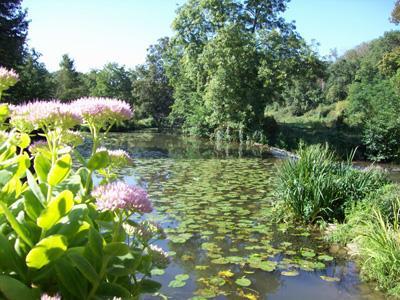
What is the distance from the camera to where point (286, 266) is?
5414 millimetres

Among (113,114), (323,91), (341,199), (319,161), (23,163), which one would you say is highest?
(323,91)

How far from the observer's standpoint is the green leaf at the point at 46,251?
1625mm

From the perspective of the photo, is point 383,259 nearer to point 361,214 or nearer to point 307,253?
point 307,253

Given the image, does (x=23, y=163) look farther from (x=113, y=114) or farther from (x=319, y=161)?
(x=319, y=161)

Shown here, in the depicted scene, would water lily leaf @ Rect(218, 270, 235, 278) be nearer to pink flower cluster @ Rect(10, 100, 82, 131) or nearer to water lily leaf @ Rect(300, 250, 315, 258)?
water lily leaf @ Rect(300, 250, 315, 258)

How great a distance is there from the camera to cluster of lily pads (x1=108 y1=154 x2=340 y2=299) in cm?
484

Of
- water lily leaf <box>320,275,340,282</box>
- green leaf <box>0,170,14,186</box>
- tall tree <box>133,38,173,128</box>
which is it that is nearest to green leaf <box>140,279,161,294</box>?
green leaf <box>0,170,14,186</box>

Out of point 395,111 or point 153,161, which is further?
point 395,111

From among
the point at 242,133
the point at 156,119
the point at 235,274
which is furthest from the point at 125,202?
the point at 156,119

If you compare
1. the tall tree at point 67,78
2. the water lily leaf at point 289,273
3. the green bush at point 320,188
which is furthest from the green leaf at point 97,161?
the tall tree at point 67,78

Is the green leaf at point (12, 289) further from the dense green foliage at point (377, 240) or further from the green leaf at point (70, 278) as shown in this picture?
the dense green foliage at point (377, 240)

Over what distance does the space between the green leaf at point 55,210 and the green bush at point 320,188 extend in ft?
19.5

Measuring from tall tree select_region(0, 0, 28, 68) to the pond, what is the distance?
14.1 metres

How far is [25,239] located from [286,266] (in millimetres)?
4341
